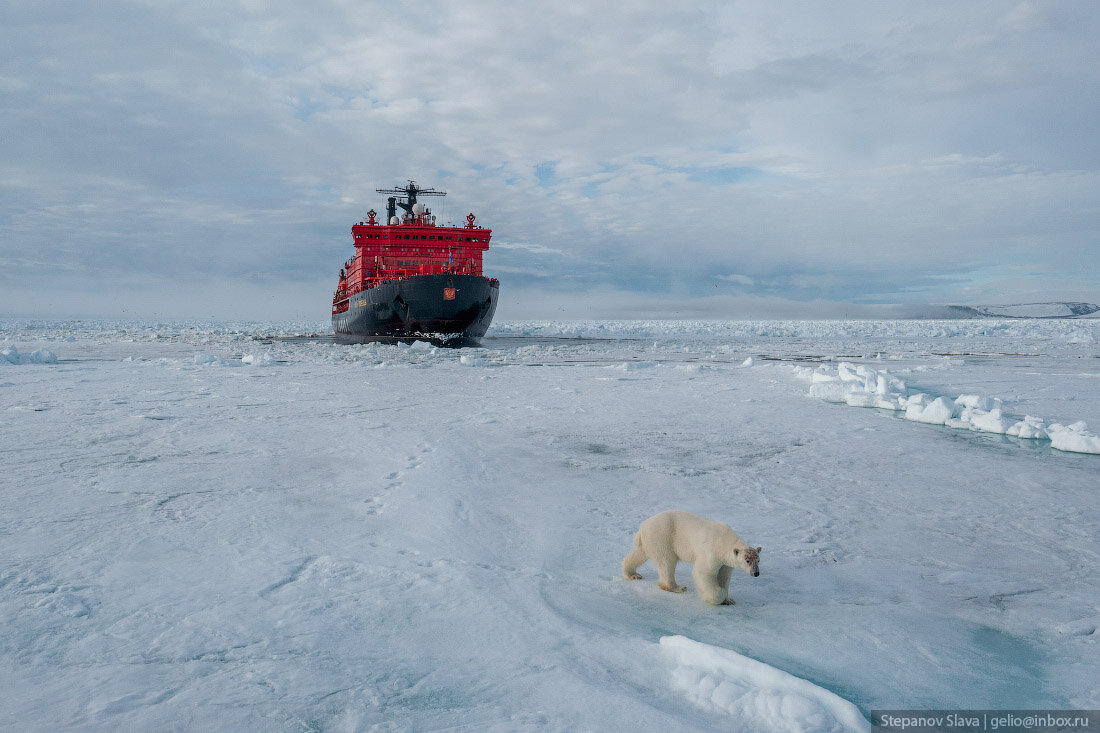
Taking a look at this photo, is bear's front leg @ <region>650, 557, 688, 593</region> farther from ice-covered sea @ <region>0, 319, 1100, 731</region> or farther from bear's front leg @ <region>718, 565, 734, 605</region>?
bear's front leg @ <region>718, 565, 734, 605</region>

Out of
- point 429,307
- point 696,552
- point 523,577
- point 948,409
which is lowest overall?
point 523,577

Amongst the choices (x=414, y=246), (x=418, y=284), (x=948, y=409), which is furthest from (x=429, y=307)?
(x=948, y=409)

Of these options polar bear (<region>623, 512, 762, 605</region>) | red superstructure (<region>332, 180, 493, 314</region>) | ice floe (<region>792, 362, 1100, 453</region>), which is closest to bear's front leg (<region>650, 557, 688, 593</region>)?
polar bear (<region>623, 512, 762, 605</region>)

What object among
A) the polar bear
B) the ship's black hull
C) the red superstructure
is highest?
the red superstructure

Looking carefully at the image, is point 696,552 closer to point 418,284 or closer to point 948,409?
point 948,409

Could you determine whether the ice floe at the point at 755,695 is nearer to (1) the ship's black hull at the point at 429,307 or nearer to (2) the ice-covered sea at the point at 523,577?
(2) the ice-covered sea at the point at 523,577

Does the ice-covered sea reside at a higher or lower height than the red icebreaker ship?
lower

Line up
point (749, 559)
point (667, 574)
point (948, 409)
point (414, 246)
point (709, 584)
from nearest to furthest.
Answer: point (749, 559), point (709, 584), point (667, 574), point (948, 409), point (414, 246)
